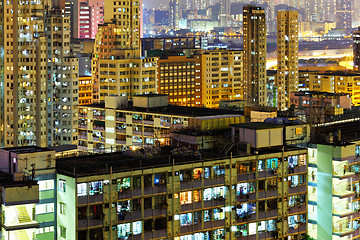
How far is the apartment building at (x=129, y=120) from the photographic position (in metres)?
80.1

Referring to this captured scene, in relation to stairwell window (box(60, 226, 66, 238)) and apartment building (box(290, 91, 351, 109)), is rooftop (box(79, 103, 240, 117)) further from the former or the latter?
stairwell window (box(60, 226, 66, 238))

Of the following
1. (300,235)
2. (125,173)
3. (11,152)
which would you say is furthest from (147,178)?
Result: (300,235)

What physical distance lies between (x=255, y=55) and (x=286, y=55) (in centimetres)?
1144

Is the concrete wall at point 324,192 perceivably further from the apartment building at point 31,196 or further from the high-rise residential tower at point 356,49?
the high-rise residential tower at point 356,49

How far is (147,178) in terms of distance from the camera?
4519cm

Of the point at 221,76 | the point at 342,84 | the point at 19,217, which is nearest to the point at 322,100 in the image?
the point at 342,84

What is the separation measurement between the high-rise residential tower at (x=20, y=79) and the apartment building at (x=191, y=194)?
71023 millimetres

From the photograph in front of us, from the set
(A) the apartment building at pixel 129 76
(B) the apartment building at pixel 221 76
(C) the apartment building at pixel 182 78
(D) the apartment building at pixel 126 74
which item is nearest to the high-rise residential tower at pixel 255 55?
(B) the apartment building at pixel 221 76

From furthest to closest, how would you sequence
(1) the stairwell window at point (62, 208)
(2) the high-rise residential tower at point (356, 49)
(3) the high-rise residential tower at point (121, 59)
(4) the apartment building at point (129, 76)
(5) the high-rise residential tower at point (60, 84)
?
1. (2) the high-rise residential tower at point (356, 49)
2. (5) the high-rise residential tower at point (60, 84)
3. (3) the high-rise residential tower at point (121, 59)
4. (4) the apartment building at point (129, 76)
5. (1) the stairwell window at point (62, 208)

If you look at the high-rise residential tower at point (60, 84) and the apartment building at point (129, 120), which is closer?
the apartment building at point (129, 120)

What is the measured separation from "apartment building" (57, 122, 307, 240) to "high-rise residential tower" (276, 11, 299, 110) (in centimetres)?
11622

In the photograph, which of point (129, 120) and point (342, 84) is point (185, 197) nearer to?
point (129, 120)

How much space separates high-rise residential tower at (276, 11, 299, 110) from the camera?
16838 centimetres

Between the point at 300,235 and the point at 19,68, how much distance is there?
2994 inches
